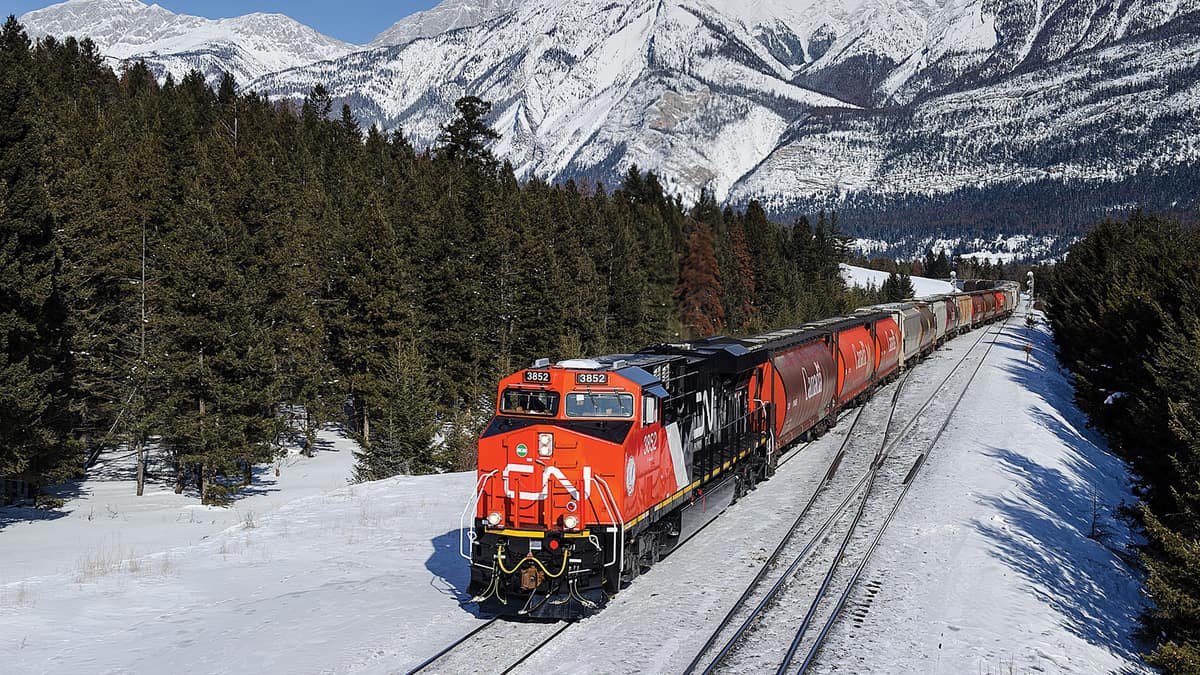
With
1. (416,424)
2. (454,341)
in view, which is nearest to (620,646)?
(416,424)

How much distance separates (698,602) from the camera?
660 inches

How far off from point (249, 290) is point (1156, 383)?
3596cm

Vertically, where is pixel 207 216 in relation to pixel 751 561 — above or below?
above

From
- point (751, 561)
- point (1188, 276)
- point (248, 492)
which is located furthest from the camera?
point (248, 492)

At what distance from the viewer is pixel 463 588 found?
17703mm

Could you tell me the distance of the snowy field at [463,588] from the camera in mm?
14242

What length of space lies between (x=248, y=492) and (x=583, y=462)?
96.4 ft

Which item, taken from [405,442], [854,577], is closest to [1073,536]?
[854,577]

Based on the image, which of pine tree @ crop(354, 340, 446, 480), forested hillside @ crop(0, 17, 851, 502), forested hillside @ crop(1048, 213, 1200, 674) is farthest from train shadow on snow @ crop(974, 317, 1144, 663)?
forested hillside @ crop(0, 17, 851, 502)

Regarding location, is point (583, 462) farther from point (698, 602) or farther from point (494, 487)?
point (698, 602)

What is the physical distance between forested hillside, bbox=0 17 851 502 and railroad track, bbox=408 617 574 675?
1870 cm

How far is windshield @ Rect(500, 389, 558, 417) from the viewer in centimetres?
1625

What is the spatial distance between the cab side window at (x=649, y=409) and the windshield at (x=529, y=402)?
169 cm

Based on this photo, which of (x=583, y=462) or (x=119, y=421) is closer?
(x=583, y=462)
